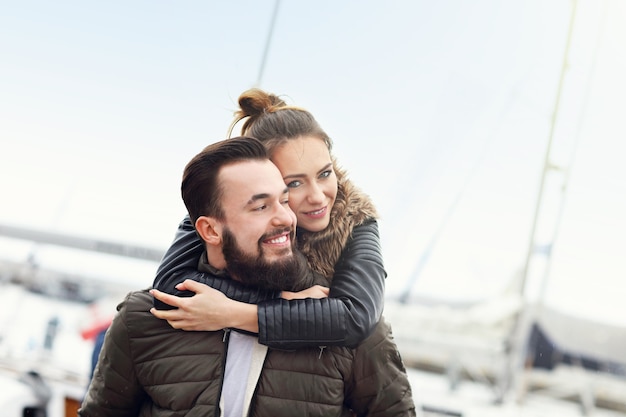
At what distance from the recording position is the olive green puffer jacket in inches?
51.7

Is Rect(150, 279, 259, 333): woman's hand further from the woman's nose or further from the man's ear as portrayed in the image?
the woman's nose

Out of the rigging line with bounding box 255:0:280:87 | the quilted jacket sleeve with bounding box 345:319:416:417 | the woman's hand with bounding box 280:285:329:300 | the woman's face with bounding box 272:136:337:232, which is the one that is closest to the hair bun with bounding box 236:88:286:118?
the woman's face with bounding box 272:136:337:232

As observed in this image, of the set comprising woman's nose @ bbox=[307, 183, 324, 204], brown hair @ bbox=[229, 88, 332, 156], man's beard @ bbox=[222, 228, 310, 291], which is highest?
brown hair @ bbox=[229, 88, 332, 156]

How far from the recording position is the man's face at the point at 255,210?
129 centimetres

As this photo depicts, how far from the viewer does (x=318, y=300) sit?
1319 millimetres

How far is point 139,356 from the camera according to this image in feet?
4.45

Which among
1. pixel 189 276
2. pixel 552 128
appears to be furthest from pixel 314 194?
pixel 552 128

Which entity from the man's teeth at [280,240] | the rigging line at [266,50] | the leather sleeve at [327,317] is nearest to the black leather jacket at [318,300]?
the leather sleeve at [327,317]

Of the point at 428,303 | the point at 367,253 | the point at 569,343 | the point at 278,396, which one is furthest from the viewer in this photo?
the point at 569,343

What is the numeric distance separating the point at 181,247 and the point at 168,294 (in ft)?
0.39

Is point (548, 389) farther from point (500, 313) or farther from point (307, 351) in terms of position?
point (307, 351)

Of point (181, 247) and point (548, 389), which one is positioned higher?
point (181, 247)

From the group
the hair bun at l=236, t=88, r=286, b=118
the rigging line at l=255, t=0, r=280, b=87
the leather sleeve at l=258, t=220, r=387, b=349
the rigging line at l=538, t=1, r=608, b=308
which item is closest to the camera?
the leather sleeve at l=258, t=220, r=387, b=349

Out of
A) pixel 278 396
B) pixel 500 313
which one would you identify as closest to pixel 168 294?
pixel 278 396
